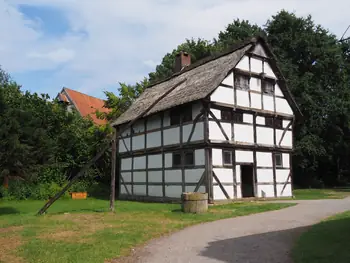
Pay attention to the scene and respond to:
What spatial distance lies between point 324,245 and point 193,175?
12.1 meters

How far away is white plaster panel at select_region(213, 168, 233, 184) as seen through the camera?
19.2m

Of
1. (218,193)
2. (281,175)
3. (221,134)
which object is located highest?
(221,134)

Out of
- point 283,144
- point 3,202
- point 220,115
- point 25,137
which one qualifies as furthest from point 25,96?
point 283,144

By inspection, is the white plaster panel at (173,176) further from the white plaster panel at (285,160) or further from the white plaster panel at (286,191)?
the white plaster panel at (285,160)

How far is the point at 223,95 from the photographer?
20.3 m

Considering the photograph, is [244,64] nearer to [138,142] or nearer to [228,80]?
[228,80]

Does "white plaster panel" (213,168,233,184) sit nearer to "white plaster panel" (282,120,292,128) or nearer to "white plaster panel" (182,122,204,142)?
"white plaster panel" (182,122,204,142)

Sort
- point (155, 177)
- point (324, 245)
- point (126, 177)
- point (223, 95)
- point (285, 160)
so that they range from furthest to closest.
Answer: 1. point (126, 177)
2. point (285, 160)
3. point (155, 177)
4. point (223, 95)
5. point (324, 245)

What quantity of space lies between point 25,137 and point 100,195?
13.3m

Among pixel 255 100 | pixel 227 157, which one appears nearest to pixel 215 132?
pixel 227 157

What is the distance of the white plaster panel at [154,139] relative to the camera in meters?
22.6

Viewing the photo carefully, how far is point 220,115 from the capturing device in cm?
2002

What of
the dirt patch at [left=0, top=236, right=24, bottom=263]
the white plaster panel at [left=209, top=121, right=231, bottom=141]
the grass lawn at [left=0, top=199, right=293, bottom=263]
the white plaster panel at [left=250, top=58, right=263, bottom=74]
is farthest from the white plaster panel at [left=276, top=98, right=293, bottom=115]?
the dirt patch at [left=0, top=236, right=24, bottom=263]

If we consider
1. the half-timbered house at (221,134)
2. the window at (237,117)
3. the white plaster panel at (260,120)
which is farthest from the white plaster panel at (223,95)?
the white plaster panel at (260,120)
